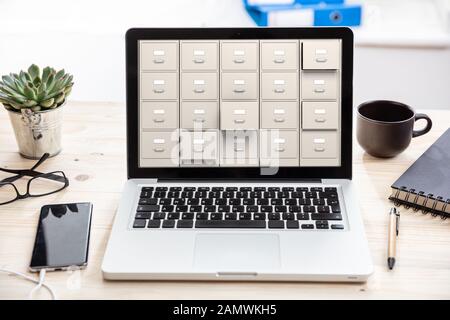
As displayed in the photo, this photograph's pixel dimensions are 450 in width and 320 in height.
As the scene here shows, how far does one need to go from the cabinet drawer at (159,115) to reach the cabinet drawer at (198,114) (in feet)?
0.05

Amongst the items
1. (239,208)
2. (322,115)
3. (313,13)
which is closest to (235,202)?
(239,208)

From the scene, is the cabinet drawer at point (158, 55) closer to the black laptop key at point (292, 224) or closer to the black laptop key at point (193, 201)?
the black laptop key at point (193, 201)

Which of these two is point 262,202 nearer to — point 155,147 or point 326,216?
point 326,216

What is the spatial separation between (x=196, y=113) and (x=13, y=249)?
386mm

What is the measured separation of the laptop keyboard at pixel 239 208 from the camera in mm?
1016

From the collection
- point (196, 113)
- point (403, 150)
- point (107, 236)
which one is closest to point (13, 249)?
point (107, 236)

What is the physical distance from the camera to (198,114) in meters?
1.16

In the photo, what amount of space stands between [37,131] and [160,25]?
46.1 inches

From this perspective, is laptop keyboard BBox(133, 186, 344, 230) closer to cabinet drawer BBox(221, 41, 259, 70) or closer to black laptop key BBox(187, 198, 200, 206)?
black laptop key BBox(187, 198, 200, 206)

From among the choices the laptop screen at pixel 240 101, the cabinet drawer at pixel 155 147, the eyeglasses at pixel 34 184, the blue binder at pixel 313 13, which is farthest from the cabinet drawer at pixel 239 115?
the blue binder at pixel 313 13

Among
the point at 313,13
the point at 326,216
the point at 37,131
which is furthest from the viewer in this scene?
the point at 313,13

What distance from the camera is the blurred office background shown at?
7.60ft

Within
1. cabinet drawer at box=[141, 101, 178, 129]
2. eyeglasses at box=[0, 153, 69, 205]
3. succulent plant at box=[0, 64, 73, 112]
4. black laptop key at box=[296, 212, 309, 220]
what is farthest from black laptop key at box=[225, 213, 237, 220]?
succulent plant at box=[0, 64, 73, 112]

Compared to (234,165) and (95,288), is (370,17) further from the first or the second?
(95,288)
